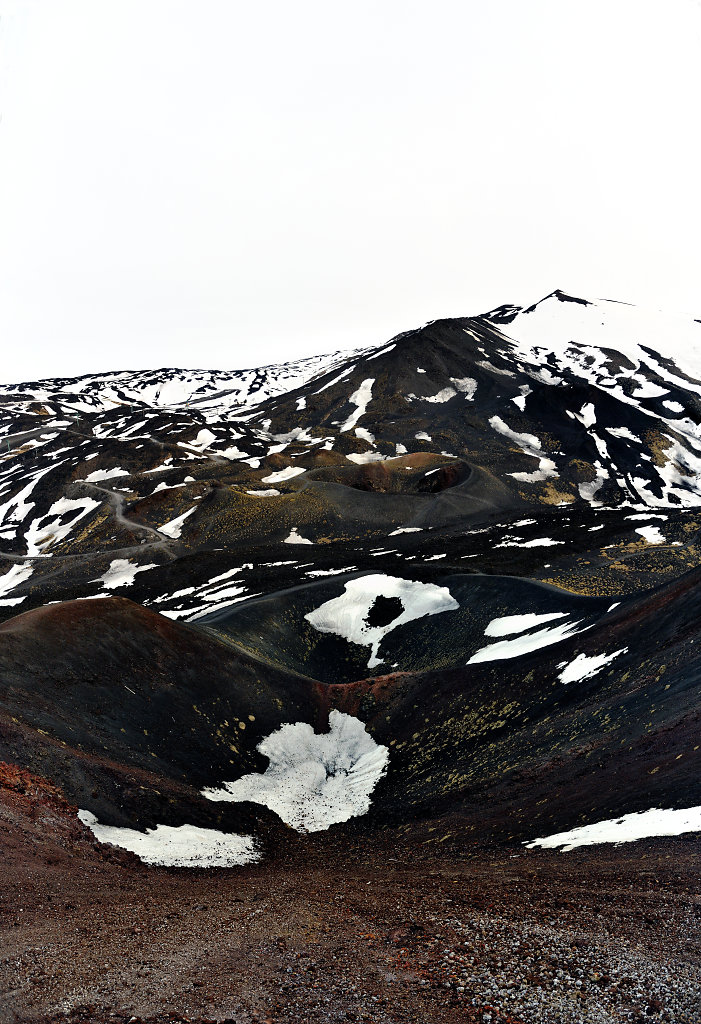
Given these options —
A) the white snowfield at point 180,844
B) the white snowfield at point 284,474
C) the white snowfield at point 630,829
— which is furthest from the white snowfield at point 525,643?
the white snowfield at point 284,474

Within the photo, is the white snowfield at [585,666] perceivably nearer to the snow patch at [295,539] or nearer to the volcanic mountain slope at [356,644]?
Answer: the volcanic mountain slope at [356,644]

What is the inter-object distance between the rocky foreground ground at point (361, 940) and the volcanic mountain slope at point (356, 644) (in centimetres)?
427

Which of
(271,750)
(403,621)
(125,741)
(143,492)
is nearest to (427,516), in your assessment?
(403,621)

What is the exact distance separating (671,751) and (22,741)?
2357cm

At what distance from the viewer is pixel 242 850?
26438mm

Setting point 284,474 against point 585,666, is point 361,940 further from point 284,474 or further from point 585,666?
point 284,474

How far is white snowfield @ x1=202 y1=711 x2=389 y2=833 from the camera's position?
1244 inches

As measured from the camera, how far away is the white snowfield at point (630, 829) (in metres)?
17.5

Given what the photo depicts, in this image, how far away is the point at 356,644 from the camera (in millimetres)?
50844

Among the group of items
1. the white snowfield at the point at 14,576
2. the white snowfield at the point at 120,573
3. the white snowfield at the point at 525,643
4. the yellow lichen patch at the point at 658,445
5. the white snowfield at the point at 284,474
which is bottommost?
the yellow lichen patch at the point at 658,445

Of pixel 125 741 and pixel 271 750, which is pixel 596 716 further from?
pixel 125 741

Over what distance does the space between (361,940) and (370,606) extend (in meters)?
40.0

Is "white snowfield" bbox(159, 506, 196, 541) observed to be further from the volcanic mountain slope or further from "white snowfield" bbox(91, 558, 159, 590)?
"white snowfield" bbox(91, 558, 159, 590)

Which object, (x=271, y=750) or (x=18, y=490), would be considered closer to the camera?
(x=271, y=750)
